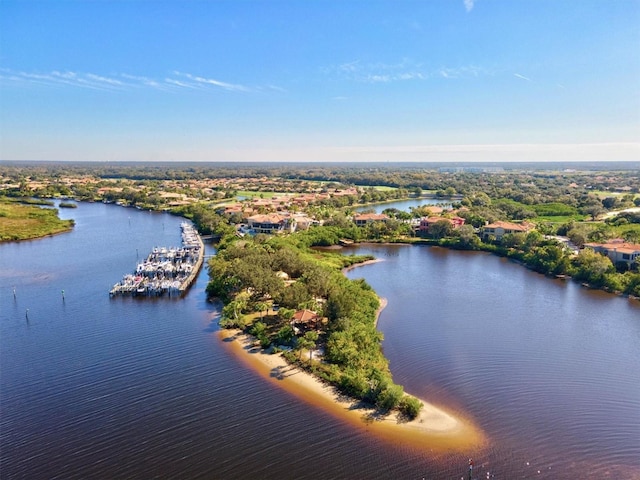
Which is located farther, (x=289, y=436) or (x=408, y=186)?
(x=408, y=186)

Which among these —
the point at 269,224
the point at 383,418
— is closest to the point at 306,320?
the point at 383,418

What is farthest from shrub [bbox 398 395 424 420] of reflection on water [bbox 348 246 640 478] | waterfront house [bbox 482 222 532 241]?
waterfront house [bbox 482 222 532 241]

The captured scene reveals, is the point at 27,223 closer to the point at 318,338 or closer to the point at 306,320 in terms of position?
the point at 306,320

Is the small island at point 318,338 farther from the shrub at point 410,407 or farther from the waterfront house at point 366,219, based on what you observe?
the waterfront house at point 366,219

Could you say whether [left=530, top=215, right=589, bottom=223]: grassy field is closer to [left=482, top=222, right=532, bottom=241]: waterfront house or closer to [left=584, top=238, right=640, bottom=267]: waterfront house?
[left=482, top=222, right=532, bottom=241]: waterfront house

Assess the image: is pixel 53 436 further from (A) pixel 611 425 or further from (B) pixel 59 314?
(A) pixel 611 425

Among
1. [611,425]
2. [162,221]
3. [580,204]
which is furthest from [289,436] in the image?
[580,204]
